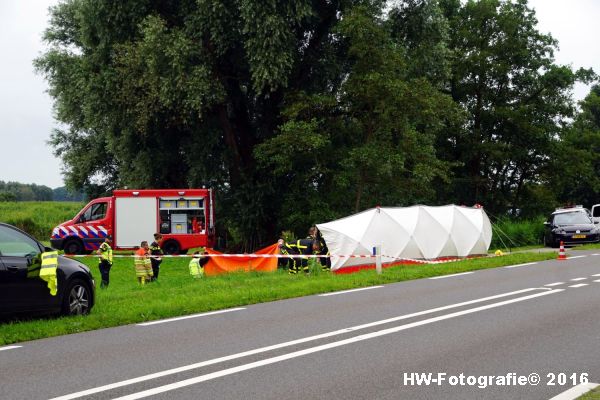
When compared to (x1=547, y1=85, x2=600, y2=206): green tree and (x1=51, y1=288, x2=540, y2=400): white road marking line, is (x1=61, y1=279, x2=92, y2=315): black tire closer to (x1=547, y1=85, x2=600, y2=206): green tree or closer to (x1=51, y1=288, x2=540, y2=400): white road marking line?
(x1=51, y1=288, x2=540, y2=400): white road marking line

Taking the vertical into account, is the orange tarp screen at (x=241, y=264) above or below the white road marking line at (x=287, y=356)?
above

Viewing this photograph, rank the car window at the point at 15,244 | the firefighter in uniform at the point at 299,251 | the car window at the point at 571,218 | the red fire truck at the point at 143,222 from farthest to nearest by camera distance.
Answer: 1. the red fire truck at the point at 143,222
2. the car window at the point at 571,218
3. the firefighter in uniform at the point at 299,251
4. the car window at the point at 15,244

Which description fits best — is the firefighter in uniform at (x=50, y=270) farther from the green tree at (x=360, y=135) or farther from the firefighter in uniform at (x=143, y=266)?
the green tree at (x=360, y=135)

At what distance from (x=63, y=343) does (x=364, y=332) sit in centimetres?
377

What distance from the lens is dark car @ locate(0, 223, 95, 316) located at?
10.7m

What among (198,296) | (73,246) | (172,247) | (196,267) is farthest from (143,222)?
(198,296)

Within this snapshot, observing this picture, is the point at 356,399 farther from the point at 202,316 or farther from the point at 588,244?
the point at 588,244

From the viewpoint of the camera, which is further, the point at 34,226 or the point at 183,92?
the point at 34,226

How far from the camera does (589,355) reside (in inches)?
315

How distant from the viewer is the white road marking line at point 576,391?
6195mm

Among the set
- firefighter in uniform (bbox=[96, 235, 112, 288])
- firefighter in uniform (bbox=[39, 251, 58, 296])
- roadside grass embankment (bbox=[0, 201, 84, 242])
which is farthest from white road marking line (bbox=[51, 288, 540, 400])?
roadside grass embankment (bbox=[0, 201, 84, 242])

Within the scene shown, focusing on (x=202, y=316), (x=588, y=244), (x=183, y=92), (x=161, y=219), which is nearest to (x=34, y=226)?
(x=161, y=219)

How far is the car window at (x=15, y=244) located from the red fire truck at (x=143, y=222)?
22.7m

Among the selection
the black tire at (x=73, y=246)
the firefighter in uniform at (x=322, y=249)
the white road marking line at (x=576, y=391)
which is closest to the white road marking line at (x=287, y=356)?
the white road marking line at (x=576, y=391)
